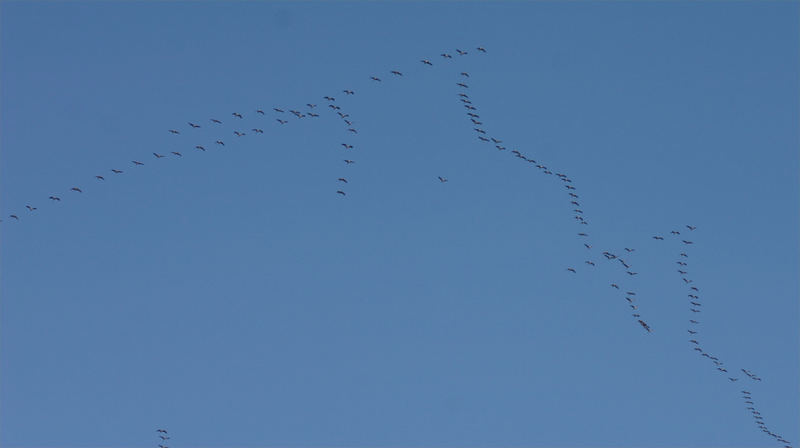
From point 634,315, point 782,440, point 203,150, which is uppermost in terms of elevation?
point 203,150

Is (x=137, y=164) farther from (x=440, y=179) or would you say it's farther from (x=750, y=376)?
(x=750, y=376)

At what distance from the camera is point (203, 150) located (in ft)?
280

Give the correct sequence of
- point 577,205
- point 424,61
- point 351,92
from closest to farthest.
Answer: point 424,61 → point 351,92 → point 577,205

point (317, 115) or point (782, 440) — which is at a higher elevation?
point (317, 115)

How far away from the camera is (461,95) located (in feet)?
315

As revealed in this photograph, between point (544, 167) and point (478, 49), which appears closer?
point (478, 49)

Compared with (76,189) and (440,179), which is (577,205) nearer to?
(440,179)

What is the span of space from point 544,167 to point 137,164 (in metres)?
29.1

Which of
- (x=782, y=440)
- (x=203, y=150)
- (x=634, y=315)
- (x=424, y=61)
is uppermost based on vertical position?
(x=424, y=61)

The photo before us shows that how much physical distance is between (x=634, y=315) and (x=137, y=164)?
112ft

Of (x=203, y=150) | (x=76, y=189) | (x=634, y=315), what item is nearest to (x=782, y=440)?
(x=634, y=315)

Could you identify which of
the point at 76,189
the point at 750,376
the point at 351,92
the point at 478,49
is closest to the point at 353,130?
the point at 351,92

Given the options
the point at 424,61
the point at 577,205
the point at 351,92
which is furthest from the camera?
the point at 577,205

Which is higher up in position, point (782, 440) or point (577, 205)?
point (577, 205)
